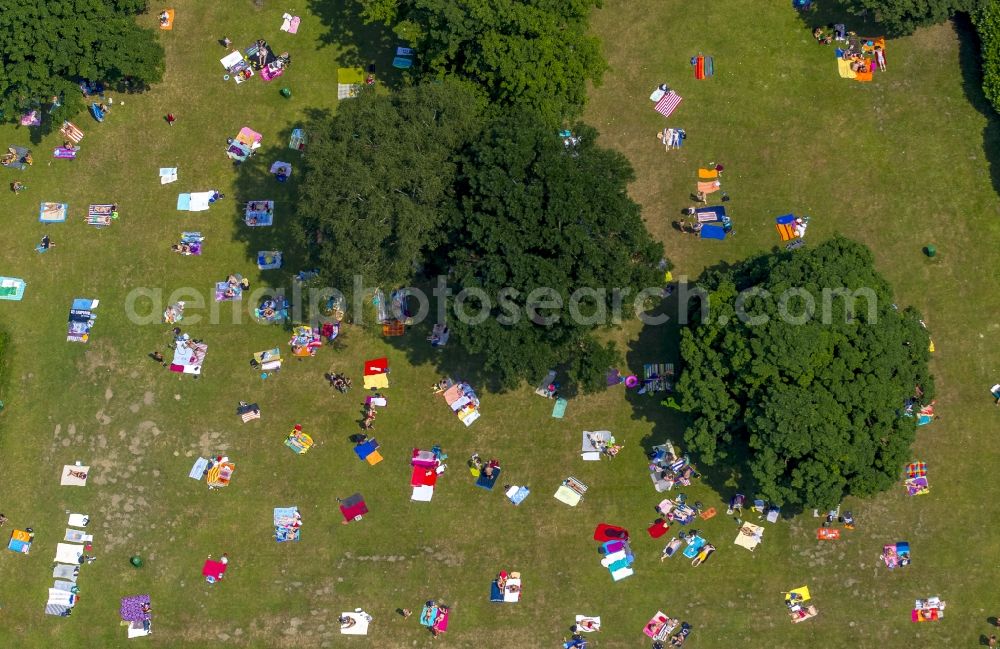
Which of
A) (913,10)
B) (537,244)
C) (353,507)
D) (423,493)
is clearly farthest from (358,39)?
(913,10)

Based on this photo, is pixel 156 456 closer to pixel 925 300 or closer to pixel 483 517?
pixel 483 517

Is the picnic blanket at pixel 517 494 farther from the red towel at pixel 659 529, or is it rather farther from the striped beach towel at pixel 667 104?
the striped beach towel at pixel 667 104

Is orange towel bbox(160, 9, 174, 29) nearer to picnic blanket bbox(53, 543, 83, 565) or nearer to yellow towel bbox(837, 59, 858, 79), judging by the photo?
picnic blanket bbox(53, 543, 83, 565)

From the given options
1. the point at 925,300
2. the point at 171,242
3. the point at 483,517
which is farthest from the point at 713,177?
the point at 171,242

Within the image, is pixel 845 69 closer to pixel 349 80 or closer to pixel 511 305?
pixel 511 305

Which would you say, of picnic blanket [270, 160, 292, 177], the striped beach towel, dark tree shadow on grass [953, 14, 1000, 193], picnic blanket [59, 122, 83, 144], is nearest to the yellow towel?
dark tree shadow on grass [953, 14, 1000, 193]
